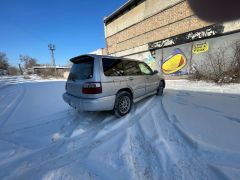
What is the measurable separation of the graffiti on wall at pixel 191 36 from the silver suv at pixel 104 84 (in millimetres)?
7050

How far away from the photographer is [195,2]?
8.52 metres

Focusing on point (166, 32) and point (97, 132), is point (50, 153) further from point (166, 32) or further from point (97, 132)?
point (166, 32)

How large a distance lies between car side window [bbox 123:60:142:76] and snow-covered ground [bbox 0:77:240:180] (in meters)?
1.23

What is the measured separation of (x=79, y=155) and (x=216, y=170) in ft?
6.46

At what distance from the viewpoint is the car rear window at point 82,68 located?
309cm

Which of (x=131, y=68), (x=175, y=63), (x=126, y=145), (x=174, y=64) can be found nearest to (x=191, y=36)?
(x=175, y=63)

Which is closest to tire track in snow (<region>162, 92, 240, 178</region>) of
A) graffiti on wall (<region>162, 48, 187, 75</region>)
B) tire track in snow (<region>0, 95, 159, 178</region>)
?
tire track in snow (<region>0, 95, 159, 178</region>)

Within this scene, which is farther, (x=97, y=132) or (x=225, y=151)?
(x=97, y=132)

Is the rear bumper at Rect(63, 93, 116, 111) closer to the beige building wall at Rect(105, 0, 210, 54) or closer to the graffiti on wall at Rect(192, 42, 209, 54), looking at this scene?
the graffiti on wall at Rect(192, 42, 209, 54)

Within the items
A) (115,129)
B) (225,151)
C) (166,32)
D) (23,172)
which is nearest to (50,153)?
(23,172)

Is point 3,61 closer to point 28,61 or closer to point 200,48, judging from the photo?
point 28,61

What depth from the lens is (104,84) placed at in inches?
118

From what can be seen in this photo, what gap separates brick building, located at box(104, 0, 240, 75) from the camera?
8.06m

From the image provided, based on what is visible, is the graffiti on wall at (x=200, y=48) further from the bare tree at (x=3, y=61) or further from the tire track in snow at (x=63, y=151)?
the bare tree at (x=3, y=61)
